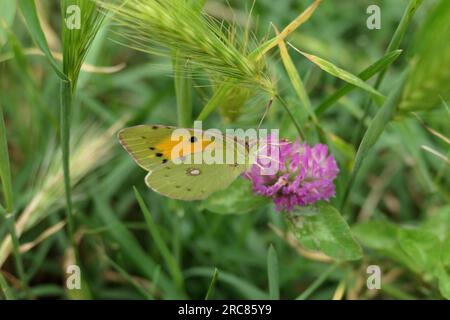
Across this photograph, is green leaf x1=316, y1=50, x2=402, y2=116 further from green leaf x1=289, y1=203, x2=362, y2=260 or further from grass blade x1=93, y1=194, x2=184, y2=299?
grass blade x1=93, y1=194, x2=184, y2=299

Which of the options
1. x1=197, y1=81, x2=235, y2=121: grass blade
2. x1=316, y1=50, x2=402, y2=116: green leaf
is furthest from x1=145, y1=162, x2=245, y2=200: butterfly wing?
x1=316, y1=50, x2=402, y2=116: green leaf

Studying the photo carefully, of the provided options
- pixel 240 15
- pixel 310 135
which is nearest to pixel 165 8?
pixel 310 135

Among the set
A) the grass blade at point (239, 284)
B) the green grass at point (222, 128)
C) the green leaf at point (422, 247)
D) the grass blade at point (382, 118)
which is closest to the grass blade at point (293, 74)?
the green grass at point (222, 128)

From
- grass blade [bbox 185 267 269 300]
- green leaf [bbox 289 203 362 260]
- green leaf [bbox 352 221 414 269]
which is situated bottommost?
grass blade [bbox 185 267 269 300]

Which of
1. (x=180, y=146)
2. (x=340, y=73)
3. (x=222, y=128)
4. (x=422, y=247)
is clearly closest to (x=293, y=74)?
(x=340, y=73)

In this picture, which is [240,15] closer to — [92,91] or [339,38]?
[339,38]

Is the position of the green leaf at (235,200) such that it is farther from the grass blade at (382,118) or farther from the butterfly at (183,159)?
the grass blade at (382,118)
